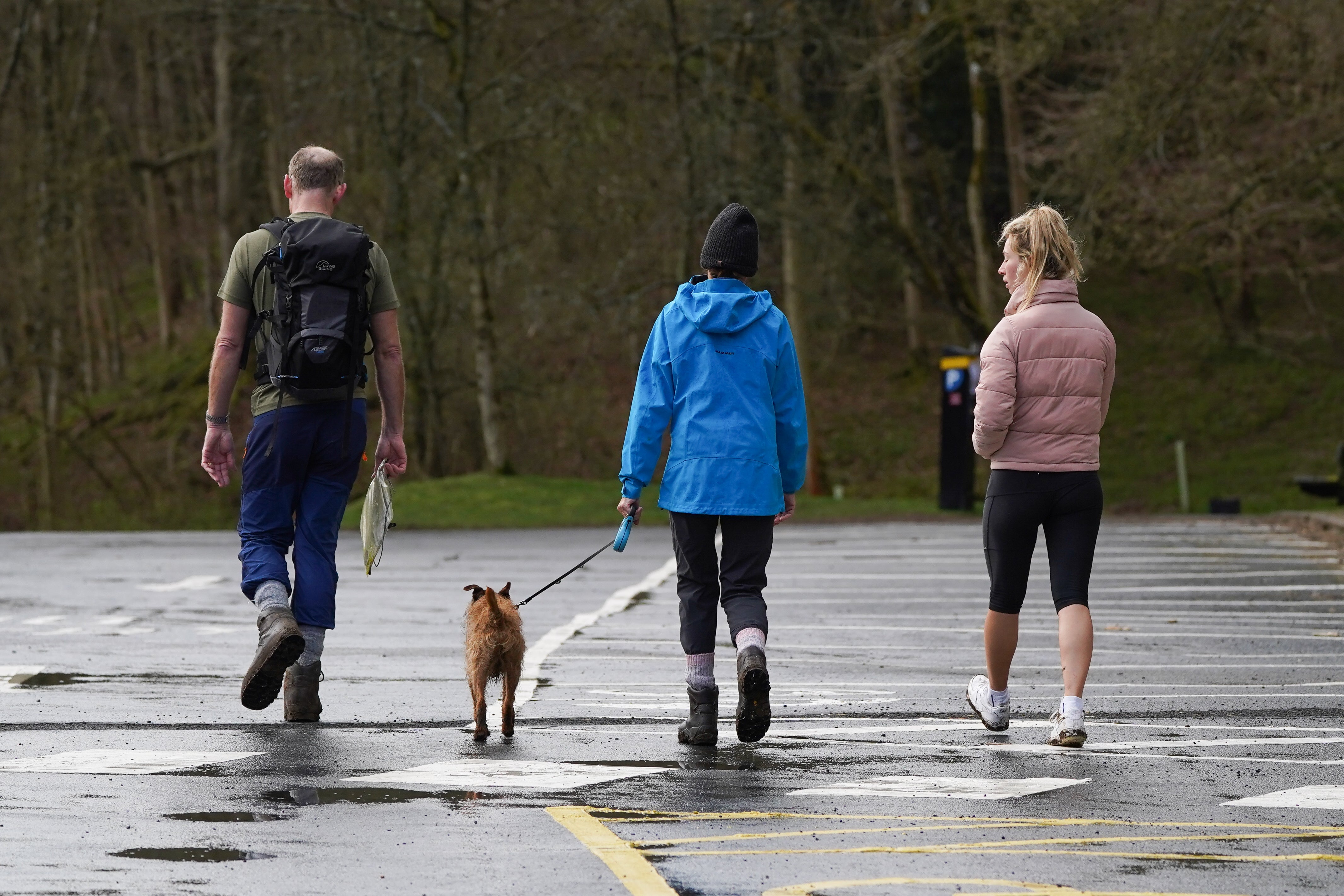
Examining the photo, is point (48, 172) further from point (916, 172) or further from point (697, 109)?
point (916, 172)

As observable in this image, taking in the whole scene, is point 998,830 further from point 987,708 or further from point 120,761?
point 120,761

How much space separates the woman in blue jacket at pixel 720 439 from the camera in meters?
6.75

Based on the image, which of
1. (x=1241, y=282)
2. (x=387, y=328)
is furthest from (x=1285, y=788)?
(x=1241, y=282)

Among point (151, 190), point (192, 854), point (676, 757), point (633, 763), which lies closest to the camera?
point (192, 854)

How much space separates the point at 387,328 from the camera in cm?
738

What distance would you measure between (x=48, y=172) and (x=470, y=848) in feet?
105

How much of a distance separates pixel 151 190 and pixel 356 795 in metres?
39.5

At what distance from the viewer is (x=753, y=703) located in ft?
20.7

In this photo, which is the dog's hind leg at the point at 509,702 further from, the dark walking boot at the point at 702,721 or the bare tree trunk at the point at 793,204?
the bare tree trunk at the point at 793,204

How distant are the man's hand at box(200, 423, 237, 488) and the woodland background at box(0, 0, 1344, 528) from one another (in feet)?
51.6

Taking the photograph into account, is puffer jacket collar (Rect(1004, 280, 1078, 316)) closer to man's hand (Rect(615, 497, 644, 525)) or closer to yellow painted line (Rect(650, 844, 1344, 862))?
man's hand (Rect(615, 497, 644, 525))

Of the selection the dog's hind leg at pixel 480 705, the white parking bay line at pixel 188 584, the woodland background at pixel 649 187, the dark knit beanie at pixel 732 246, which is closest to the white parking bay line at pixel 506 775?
the dog's hind leg at pixel 480 705

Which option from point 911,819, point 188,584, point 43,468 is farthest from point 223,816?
point 43,468

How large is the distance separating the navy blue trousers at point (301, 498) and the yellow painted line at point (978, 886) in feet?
10.9
